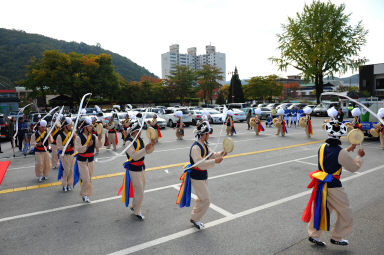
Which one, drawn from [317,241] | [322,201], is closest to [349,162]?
[322,201]

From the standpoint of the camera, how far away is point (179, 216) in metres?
5.20

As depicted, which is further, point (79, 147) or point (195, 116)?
point (195, 116)

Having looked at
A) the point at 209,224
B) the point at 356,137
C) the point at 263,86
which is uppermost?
the point at 263,86

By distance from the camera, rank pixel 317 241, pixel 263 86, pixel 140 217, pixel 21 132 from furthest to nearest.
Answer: pixel 263 86, pixel 21 132, pixel 140 217, pixel 317 241

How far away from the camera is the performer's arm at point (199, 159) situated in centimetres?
437

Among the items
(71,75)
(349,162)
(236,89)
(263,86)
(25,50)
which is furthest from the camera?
(25,50)

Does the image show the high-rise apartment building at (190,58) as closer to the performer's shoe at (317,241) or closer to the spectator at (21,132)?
the spectator at (21,132)

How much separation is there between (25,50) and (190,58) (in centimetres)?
11488

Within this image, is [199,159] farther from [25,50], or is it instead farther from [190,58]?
[190,58]

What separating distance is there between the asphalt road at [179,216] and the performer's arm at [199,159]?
1.15 meters

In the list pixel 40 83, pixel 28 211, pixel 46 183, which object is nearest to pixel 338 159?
pixel 28 211

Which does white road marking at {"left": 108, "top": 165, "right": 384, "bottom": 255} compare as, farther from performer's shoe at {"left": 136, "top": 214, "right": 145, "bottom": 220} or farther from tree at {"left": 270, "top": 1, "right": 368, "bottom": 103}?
tree at {"left": 270, "top": 1, "right": 368, "bottom": 103}

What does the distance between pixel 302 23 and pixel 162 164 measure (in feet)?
121

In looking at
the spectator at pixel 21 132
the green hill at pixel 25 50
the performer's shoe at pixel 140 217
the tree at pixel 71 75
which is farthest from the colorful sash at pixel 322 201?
the green hill at pixel 25 50
